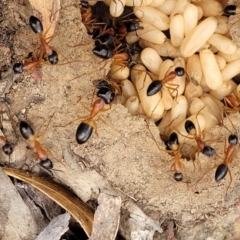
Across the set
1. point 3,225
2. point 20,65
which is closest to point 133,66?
point 20,65

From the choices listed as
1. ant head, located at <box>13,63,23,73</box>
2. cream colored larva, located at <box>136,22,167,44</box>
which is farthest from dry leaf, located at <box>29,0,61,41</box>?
cream colored larva, located at <box>136,22,167,44</box>

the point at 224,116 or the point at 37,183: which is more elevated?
the point at 224,116

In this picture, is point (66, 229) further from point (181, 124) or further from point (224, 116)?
point (224, 116)

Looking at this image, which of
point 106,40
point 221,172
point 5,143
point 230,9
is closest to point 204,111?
point 221,172

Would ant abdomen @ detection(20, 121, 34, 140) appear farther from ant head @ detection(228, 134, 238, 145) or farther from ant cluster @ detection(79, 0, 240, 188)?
ant head @ detection(228, 134, 238, 145)

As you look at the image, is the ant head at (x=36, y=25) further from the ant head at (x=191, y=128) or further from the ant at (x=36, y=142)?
the ant head at (x=191, y=128)

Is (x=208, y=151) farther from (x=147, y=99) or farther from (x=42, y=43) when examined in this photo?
(x=42, y=43)
